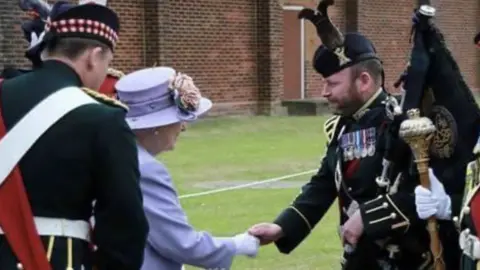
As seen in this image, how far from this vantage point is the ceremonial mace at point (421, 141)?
429cm

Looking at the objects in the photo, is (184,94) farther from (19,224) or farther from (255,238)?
(19,224)

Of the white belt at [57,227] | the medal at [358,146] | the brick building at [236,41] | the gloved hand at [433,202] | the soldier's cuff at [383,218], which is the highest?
the white belt at [57,227]

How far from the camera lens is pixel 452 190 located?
4.46 m

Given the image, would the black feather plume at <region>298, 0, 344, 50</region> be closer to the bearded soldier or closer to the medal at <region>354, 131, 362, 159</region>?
the bearded soldier

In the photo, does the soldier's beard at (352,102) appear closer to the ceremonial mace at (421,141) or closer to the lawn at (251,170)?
the ceremonial mace at (421,141)

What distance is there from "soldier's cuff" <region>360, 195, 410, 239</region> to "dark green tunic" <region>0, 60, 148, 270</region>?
4.19ft

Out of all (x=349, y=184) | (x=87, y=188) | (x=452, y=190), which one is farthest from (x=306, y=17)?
(x=87, y=188)

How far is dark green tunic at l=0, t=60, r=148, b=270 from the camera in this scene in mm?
3516

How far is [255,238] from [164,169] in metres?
0.72

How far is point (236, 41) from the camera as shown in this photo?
24859 mm

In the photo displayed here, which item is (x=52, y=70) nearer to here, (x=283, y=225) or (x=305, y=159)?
(x=283, y=225)

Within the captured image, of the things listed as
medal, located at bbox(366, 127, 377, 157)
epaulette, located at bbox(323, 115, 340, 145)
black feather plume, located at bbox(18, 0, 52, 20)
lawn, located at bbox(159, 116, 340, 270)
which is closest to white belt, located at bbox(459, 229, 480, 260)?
medal, located at bbox(366, 127, 377, 157)

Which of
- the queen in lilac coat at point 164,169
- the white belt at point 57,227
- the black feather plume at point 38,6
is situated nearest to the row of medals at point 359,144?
the queen in lilac coat at point 164,169

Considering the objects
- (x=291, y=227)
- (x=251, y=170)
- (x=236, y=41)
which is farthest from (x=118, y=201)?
(x=236, y=41)
